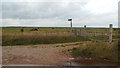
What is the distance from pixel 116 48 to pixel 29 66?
4.75 m

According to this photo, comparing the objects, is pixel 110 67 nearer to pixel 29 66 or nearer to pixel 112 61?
pixel 112 61

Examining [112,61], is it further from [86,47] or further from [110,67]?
[86,47]

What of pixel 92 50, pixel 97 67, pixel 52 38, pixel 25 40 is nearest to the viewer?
pixel 97 67

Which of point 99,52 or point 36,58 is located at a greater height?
point 99,52

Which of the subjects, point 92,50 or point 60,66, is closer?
point 60,66

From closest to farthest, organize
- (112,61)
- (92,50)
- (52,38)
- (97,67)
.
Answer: (97,67) → (112,61) → (92,50) → (52,38)

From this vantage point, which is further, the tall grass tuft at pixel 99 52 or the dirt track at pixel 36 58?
the tall grass tuft at pixel 99 52

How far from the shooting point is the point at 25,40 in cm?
1556

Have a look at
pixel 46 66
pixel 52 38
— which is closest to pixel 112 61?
pixel 46 66

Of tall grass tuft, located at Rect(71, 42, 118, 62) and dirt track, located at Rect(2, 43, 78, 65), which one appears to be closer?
dirt track, located at Rect(2, 43, 78, 65)

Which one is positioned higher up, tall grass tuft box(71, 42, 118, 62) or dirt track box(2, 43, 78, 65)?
tall grass tuft box(71, 42, 118, 62)

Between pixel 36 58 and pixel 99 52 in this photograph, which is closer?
pixel 36 58

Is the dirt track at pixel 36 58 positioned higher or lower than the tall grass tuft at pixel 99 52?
lower

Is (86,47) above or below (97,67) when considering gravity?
above
